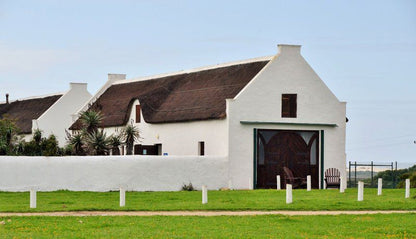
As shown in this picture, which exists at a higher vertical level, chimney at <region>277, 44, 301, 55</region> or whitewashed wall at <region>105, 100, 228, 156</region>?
chimney at <region>277, 44, 301, 55</region>

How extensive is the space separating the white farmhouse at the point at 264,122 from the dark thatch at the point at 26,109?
20459 mm

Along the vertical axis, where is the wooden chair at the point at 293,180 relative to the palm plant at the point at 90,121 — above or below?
below

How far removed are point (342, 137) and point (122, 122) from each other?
46.8ft

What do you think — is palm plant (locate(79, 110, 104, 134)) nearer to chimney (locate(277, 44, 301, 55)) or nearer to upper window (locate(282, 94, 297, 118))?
upper window (locate(282, 94, 297, 118))

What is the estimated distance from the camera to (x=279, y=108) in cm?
4578

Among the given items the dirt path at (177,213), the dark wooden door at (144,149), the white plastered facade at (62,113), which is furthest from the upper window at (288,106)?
the white plastered facade at (62,113)

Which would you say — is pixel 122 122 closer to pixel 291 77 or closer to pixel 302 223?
pixel 291 77

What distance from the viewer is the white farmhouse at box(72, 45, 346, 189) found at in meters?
44.9

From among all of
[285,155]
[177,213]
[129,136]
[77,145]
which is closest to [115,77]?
[129,136]

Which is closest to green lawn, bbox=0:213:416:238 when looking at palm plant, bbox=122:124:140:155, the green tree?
the green tree

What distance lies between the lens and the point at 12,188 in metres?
40.3

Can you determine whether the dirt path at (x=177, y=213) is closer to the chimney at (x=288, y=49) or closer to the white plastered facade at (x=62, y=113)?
the chimney at (x=288, y=49)

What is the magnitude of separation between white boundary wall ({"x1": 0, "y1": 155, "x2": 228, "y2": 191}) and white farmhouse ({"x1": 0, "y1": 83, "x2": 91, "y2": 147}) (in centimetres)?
2348

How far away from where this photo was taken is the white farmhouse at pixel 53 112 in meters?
65.7
